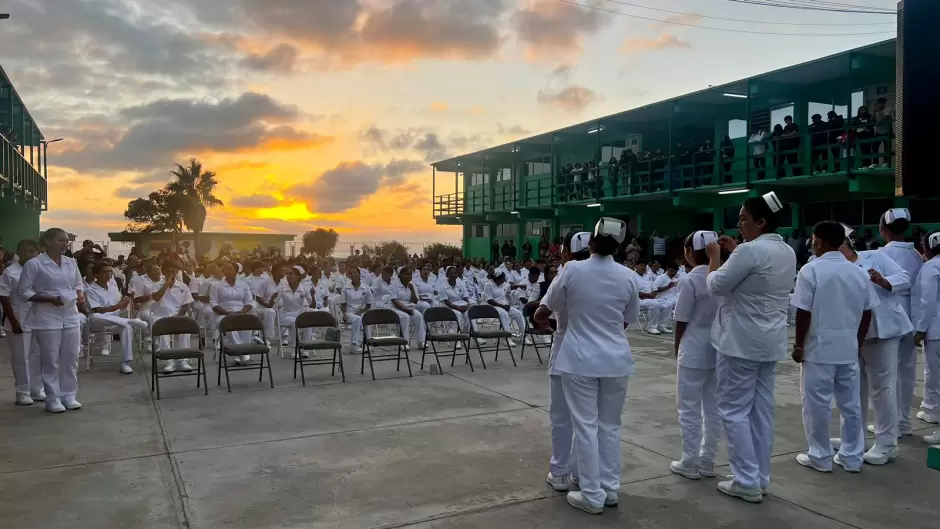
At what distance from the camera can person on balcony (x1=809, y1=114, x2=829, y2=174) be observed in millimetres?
16953

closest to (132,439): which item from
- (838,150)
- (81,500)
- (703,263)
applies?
(81,500)

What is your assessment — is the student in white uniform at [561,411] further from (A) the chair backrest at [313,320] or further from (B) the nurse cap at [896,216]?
(A) the chair backrest at [313,320]

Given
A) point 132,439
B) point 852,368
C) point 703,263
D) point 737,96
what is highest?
point 737,96

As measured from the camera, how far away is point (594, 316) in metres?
4.16

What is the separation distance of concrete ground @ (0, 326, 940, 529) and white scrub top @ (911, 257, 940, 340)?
0.95 m

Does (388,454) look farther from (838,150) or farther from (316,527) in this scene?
(838,150)

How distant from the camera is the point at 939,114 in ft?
8.66

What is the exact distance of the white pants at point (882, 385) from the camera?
5.14 meters

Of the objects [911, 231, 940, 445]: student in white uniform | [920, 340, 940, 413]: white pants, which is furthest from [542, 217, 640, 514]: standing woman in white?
[920, 340, 940, 413]: white pants

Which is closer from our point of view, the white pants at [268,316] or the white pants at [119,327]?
the white pants at [119,327]

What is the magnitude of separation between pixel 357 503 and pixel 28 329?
Answer: 4.72 metres

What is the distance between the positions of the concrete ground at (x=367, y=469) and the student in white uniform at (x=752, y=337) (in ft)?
0.90

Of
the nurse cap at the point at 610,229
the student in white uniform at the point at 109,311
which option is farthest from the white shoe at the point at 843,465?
the student in white uniform at the point at 109,311

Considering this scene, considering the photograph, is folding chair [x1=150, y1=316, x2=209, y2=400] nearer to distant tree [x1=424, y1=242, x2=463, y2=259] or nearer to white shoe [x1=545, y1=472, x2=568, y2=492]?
white shoe [x1=545, y1=472, x2=568, y2=492]
